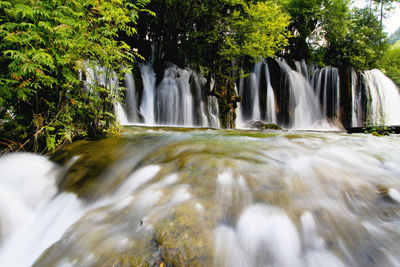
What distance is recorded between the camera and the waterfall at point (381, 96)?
52.8 ft

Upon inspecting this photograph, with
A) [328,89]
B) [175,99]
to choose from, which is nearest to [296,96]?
[328,89]

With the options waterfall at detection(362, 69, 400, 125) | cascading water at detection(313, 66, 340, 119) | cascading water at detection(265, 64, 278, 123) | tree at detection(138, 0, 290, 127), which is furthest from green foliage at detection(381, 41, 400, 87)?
tree at detection(138, 0, 290, 127)

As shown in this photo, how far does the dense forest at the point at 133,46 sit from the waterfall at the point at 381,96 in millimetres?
2019

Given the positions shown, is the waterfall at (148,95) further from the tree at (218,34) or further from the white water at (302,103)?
the white water at (302,103)

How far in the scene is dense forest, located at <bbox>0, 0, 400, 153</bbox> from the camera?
279 centimetres

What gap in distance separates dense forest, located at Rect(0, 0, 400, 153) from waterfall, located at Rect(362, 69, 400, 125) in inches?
79.5

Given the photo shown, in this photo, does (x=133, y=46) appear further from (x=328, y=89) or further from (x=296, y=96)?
(x=328, y=89)

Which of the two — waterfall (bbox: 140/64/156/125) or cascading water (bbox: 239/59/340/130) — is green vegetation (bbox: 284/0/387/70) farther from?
waterfall (bbox: 140/64/156/125)

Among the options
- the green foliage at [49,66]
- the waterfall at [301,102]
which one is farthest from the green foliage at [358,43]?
the green foliage at [49,66]

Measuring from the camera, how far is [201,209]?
170cm

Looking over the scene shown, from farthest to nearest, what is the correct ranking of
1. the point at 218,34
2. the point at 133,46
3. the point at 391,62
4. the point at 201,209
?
the point at 391,62
the point at 133,46
the point at 218,34
the point at 201,209

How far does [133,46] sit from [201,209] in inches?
530

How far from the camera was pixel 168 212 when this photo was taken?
1.62 m

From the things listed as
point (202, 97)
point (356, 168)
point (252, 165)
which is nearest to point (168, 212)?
point (252, 165)
